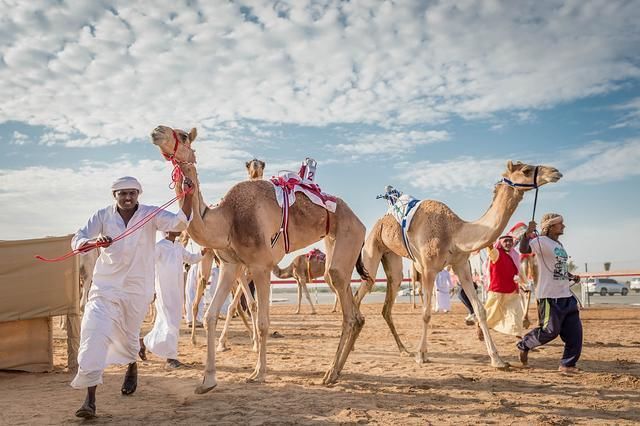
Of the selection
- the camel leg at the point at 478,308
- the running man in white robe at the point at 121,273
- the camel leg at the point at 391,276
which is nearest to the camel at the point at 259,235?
the running man in white robe at the point at 121,273

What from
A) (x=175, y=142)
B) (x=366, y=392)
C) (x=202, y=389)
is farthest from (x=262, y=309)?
(x=175, y=142)

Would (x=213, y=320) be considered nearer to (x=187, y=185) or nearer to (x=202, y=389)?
(x=202, y=389)

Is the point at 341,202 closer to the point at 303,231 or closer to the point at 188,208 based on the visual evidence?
the point at 303,231

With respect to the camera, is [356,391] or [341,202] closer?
[356,391]

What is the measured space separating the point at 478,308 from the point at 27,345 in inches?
261

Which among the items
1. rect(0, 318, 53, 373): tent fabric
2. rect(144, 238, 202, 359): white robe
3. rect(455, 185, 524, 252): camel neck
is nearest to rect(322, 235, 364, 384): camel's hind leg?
rect(455, 185, 524, 252): camel neck

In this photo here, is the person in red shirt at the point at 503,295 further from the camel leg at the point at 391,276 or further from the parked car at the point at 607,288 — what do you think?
the parked car at the point at 607,288

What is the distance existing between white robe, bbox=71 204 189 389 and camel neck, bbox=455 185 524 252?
14.4ft

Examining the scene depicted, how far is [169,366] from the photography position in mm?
7910

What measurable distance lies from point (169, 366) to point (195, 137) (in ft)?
11.8

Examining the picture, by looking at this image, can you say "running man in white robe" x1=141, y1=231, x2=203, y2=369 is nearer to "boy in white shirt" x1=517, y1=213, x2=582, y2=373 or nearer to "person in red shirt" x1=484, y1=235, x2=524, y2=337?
"boy in white shirt" x1=517, y1=213, x2=582, y2=373

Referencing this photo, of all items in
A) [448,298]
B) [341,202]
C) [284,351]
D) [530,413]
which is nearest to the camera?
[530,413]

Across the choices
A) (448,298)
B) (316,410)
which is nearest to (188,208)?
(316,410)

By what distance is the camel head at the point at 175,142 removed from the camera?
5.79 m
